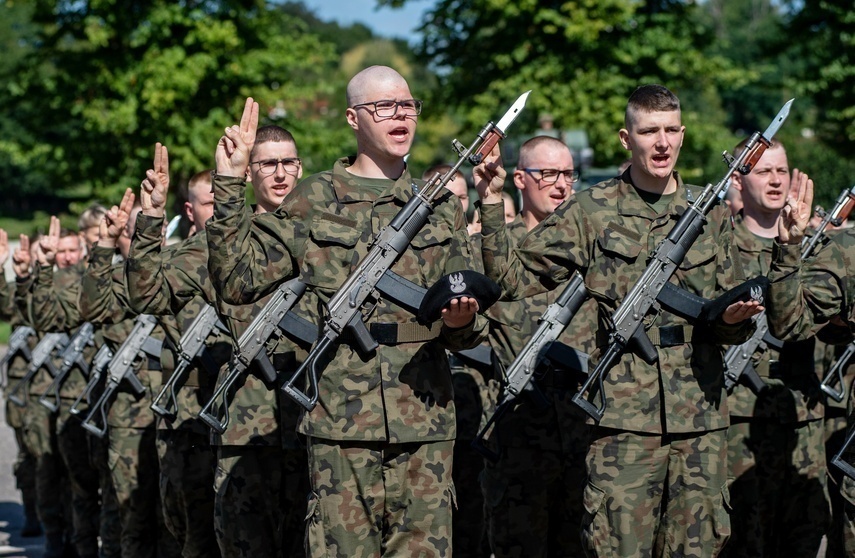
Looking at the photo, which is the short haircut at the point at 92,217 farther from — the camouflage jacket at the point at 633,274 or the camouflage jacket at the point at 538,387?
the camouflage jacket at the point at 633,274

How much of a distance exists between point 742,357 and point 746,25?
306ft

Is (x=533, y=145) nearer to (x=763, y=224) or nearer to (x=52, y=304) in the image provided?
(x=763, y=224)

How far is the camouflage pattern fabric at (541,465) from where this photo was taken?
7176mm

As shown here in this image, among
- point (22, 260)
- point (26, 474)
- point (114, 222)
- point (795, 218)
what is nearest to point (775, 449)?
point (795, 218)

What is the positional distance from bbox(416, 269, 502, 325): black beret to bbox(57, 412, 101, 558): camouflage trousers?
5.35 meters

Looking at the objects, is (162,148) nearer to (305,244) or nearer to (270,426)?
(305,244)

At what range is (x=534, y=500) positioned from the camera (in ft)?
23.8

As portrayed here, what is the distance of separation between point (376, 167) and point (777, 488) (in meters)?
3.08

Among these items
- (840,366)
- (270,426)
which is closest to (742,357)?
(840,366)

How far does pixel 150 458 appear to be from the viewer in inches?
344

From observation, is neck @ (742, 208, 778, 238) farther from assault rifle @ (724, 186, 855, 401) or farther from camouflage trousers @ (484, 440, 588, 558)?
camouflage trousers @ (484, 440, 588, 558)

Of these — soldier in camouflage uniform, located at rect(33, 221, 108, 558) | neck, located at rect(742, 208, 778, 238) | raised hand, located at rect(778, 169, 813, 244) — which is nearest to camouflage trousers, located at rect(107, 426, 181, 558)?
soldier in camouflage uniform, located at rect(33, 221, 108, 558)

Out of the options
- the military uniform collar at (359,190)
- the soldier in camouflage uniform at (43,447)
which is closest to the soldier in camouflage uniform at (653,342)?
the military uniform collar at (359,190)

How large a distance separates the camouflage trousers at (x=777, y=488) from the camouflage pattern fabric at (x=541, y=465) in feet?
2.81
